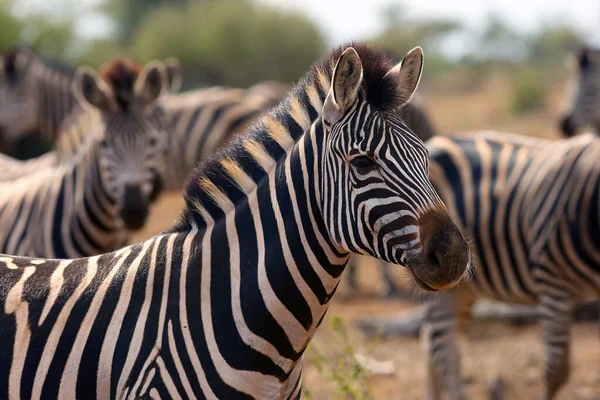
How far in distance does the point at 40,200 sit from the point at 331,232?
12.3ft

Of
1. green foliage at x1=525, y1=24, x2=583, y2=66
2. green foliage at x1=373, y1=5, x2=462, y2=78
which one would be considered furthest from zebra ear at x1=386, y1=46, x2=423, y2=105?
green foliage at x1=525, y1=24, x2=583, y2=66

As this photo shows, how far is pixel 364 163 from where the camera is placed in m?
3.05

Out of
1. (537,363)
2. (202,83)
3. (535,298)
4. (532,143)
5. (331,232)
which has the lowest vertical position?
(537,363)

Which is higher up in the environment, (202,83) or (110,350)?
(202,83)

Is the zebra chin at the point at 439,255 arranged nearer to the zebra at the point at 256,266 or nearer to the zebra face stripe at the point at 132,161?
the zebra at the point at 256,266

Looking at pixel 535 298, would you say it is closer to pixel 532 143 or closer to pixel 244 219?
pixel 532 143

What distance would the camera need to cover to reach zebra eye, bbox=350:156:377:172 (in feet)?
10.0

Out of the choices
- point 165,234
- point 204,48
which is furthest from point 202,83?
point 165,234

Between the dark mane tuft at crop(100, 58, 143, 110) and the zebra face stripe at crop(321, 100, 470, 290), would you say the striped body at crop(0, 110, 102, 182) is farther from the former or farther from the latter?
the zebra face stripe at crop(321, 100, 470, 290)

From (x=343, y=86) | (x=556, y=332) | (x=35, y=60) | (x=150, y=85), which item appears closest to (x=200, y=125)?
(x=35, y=60)

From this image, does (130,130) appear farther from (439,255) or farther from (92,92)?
(439,255)

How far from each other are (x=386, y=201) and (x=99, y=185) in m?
3.69

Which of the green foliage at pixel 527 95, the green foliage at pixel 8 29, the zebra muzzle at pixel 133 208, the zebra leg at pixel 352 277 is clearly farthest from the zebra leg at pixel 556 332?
the green foliage at pixel 527 95

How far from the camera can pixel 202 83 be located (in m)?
31.0
